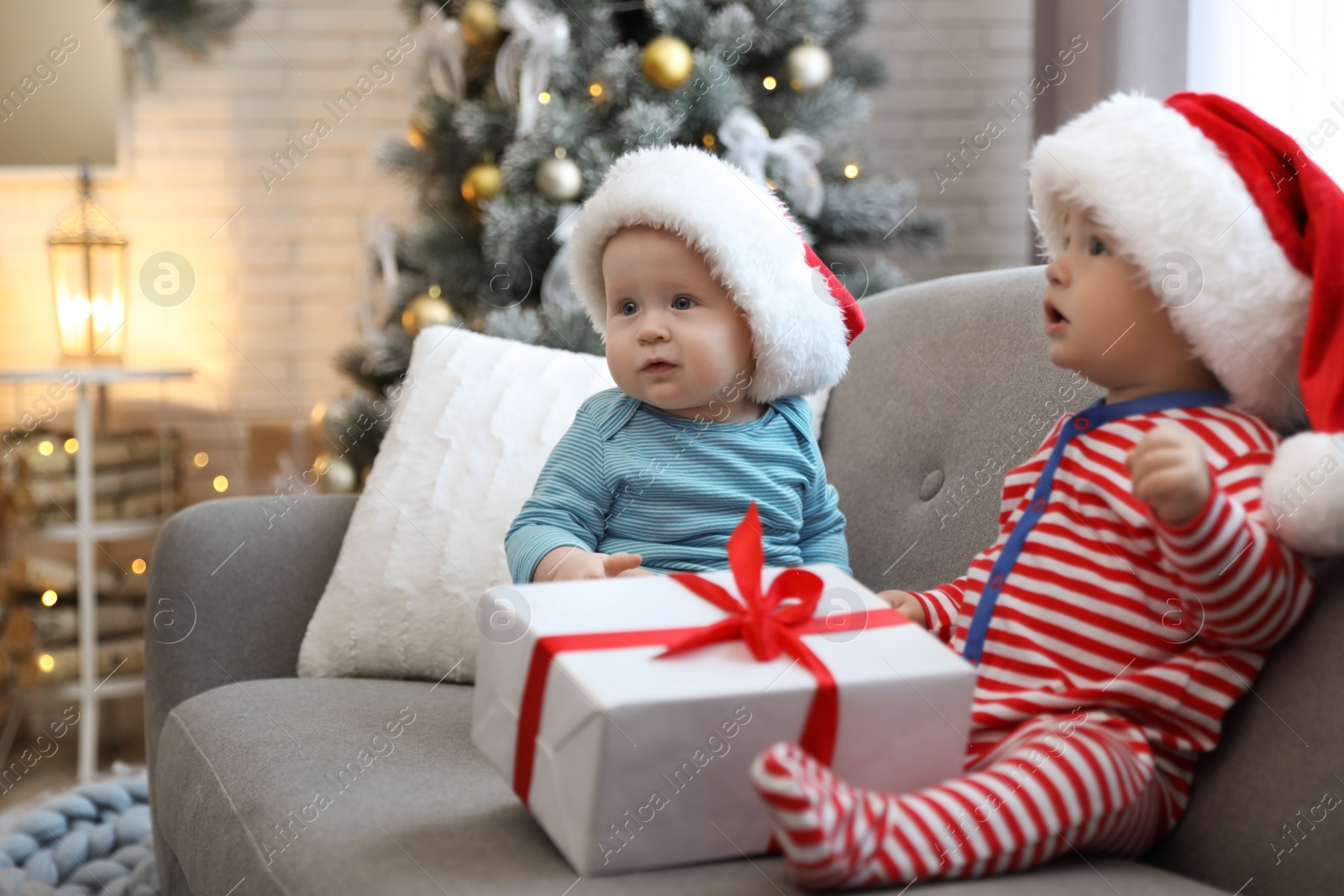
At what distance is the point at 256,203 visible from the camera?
3012mm

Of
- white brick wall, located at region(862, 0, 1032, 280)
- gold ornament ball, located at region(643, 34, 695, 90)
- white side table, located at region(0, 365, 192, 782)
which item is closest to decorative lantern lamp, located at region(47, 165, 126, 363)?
white side table, located at region(0, 365, 192, 782)

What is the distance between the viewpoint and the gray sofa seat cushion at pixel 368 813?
0.76 meters

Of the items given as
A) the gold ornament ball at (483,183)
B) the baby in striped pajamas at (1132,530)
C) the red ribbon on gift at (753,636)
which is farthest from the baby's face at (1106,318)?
the gold ornament ball at (483,183)

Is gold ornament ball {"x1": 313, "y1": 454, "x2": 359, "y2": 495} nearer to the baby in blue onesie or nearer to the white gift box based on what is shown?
the baby in blue onesie

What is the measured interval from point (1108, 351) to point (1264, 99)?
3.59 ft

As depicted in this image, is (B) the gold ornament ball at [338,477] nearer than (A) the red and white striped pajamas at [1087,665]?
No

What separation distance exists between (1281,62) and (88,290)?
240 centimetres

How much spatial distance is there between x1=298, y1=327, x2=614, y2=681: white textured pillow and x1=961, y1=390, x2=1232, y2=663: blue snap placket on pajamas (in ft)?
1.95

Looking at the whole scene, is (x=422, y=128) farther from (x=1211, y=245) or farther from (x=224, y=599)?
(x=1211, y=245)

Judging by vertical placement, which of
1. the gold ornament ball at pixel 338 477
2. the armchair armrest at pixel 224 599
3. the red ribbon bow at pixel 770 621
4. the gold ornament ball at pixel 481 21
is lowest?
the gold ornament ball at pixel 338 477

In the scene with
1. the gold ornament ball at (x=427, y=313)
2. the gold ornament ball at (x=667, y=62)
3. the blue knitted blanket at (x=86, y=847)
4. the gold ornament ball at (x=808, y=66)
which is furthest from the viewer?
the gold ornament ball at (x=427, y=313)

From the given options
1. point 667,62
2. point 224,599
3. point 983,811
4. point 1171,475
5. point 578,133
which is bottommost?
point 224,599

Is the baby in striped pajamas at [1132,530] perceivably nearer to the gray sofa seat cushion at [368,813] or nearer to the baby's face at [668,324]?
the gray sofa seat cushion at [368,813]

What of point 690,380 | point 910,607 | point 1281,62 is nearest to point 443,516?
point 690,380
